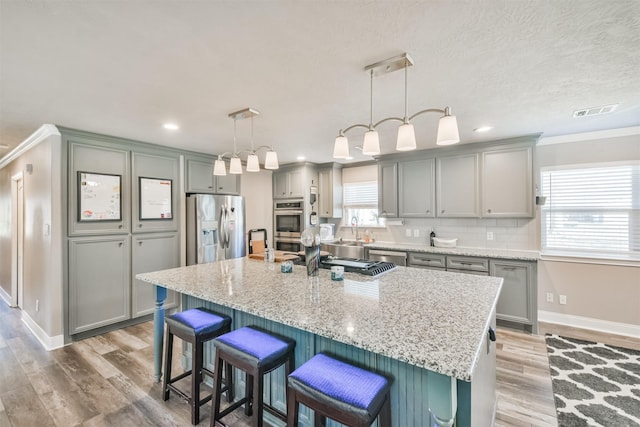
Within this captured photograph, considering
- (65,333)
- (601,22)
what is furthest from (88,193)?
(601,22)

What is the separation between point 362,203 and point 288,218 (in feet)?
4.64

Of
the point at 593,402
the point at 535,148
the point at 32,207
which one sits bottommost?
the point at 593,402

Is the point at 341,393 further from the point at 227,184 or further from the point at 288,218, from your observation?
the point at 288,218

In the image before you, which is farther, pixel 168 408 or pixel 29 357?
pixel 29 357

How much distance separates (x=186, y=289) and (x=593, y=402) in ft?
10.1

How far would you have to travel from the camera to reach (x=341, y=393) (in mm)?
1185

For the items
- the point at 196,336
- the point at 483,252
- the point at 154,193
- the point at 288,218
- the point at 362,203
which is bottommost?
the point at 196,336

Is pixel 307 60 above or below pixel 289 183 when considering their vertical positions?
above

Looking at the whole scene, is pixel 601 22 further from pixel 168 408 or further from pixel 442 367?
pixel 168 408

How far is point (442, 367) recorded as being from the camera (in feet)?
3.10

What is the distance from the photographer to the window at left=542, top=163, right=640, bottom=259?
327 cm

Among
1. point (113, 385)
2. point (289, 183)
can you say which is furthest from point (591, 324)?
point (113, 385)

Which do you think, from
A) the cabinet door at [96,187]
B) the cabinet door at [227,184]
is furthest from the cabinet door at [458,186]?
the cabinet door at [96,187]

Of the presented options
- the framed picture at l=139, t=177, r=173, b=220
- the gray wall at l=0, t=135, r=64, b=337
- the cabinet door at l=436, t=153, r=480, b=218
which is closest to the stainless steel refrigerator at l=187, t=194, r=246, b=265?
the framed picture at l=139, t=177, r=173, b=220
